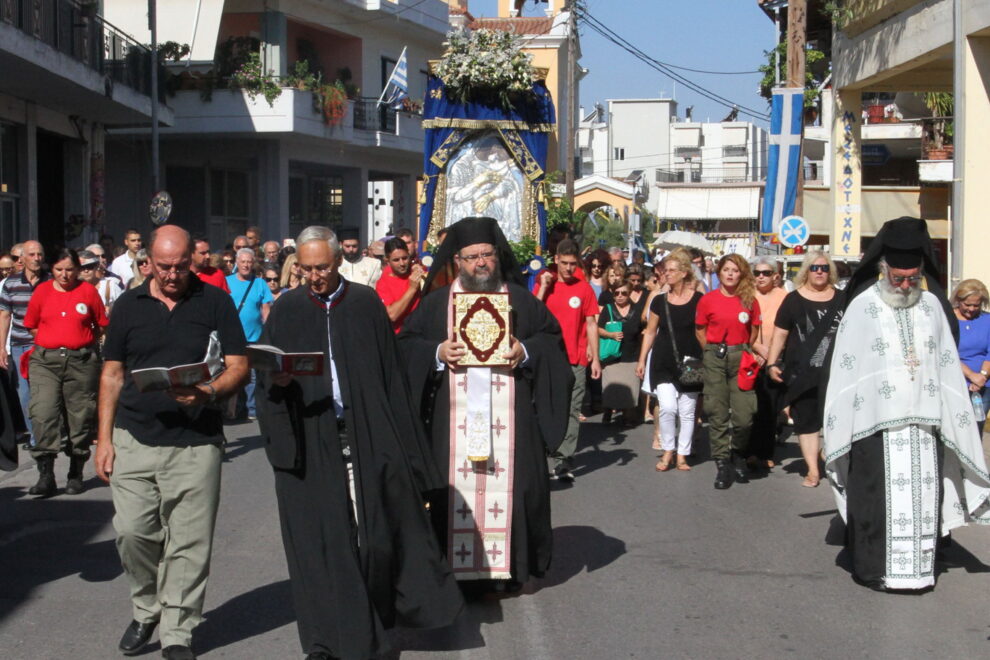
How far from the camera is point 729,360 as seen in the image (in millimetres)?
10695

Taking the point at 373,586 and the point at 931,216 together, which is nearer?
the point at 373,586

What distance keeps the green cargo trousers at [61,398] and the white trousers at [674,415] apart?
4.70m

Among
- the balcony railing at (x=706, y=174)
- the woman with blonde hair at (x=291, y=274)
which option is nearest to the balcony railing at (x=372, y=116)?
the woman with blonde hair at (x=291, y=274)

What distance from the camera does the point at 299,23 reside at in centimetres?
3209

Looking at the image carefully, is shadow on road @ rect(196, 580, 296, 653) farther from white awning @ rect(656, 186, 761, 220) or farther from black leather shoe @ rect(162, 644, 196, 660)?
white awning @ rect(656, 186, 761, 220)

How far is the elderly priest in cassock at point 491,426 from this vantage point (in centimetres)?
694

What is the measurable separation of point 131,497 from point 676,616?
2.78 metres

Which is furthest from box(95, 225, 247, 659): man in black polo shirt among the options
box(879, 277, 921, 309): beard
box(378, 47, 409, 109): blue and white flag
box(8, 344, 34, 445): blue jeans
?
box(378, 47, 409, 109): blue and white flag

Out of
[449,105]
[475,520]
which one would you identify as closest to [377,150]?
[449,105]

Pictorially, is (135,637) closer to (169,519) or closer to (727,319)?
(169,519)

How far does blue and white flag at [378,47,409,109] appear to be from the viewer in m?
32.4

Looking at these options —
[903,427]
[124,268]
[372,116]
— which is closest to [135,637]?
[903,427]

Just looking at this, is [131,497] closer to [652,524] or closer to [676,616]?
[676,616]

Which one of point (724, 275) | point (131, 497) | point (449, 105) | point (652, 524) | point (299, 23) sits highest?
point (299, 23)
